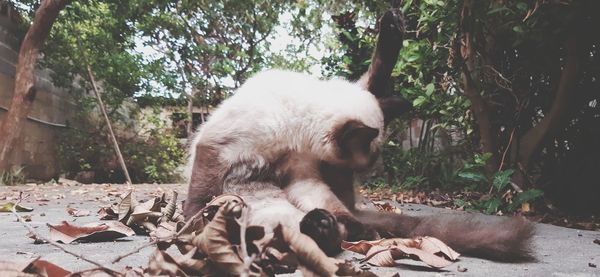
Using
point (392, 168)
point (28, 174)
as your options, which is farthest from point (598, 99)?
point (28, 174)

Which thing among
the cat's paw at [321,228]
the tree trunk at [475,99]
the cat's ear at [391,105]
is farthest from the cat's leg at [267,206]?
the tree trunk at [475,99]

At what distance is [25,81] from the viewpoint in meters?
8.53

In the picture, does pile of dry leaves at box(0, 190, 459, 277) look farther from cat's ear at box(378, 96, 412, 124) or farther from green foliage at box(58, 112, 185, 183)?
green foliage at box(58, 112, 185, 183)

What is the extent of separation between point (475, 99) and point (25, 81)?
735cm

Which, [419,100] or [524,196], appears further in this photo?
[419,100]

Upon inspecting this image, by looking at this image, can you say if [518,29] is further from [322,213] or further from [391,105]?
[322,213]

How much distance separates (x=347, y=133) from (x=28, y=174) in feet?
30.3

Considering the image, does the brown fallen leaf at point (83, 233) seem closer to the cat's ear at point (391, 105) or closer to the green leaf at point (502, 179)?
the cat's ear at point (391, 105)

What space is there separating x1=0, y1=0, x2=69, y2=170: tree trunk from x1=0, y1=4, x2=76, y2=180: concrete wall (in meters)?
0.44

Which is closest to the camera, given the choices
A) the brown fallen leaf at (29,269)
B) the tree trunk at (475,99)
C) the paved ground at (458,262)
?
the brown fallen leaf at (29,269)

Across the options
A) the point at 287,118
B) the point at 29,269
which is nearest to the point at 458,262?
the point at 287,118

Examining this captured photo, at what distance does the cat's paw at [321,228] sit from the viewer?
159 centimetres

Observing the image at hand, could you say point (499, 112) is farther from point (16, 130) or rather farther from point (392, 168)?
point (16, 130)

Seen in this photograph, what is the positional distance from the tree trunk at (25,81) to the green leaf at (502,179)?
24.4 feet
